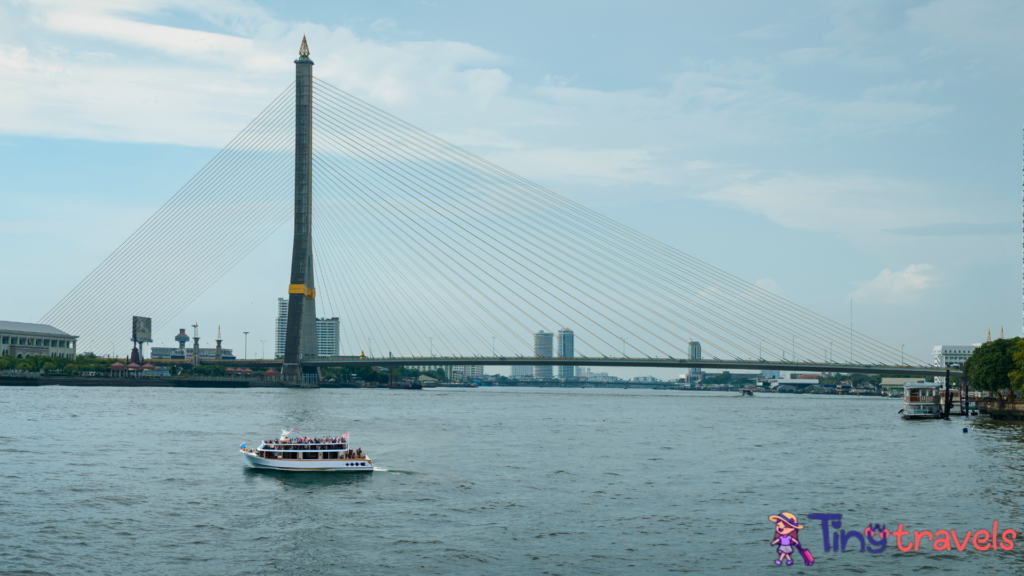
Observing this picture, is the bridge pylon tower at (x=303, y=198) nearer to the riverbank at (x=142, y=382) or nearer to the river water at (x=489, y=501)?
the riverbank at (x=142, y=382)

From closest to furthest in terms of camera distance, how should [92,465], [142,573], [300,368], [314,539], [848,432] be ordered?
[142,573] → [314,539] → [92,465] → [848,432] → [300,368]

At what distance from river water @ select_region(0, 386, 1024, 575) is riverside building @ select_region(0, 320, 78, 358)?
393 ft

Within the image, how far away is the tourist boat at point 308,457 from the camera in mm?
37656

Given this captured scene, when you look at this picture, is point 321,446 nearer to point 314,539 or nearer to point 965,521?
point 314,539

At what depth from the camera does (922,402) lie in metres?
79.6

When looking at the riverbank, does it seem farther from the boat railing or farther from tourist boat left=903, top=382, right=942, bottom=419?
the boat railing

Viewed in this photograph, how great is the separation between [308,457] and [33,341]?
152 m

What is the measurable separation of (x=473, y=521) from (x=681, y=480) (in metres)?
13.0

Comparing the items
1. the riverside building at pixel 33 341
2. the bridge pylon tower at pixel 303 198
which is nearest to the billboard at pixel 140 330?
the riverside building at pixel 33 341

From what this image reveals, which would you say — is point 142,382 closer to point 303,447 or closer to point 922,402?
point 303,447

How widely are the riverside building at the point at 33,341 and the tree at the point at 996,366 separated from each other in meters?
160

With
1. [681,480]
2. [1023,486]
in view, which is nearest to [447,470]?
[681,480]

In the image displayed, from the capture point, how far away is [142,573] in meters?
20.8

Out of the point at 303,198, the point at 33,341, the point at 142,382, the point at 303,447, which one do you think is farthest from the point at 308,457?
the point at 33,341
